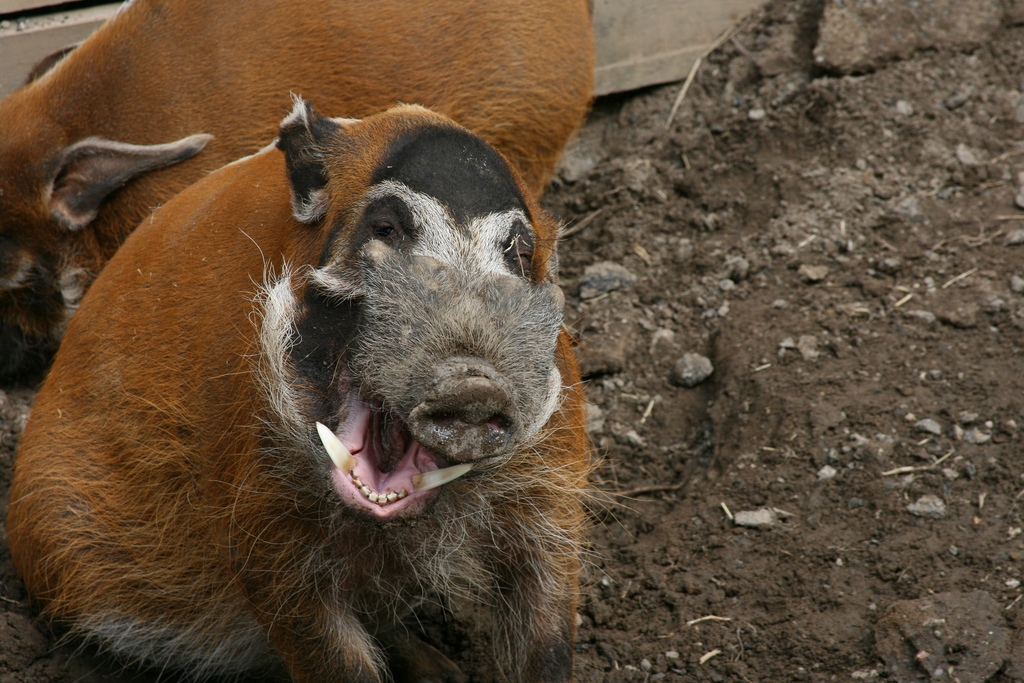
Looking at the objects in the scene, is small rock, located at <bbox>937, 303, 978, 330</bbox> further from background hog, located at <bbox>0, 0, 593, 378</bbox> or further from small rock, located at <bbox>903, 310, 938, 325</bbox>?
background hog, located at <bbox>0, 0, 593, 378</bbox>

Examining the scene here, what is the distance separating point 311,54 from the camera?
4949 mm

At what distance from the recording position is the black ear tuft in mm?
2910

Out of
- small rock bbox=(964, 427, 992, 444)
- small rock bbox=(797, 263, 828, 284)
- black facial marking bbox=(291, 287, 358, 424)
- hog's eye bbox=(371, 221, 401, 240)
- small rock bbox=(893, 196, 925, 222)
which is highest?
hog's eye bbox=(371, 221, 401, 240)

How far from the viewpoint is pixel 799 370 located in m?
4.10

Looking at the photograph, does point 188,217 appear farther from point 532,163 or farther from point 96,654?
point 532,163

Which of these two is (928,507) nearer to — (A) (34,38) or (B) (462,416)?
(B) (462,416)

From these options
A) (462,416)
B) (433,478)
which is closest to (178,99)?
(433,478)

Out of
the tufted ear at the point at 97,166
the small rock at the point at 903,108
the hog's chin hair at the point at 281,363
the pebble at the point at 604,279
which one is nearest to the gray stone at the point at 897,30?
the small rock at the point at 903,108

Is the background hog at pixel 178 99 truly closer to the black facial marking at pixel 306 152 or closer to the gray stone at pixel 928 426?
the black facial marking at pixel 306 152

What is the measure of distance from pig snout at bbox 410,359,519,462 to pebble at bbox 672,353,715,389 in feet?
7.16

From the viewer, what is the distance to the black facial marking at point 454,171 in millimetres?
2658

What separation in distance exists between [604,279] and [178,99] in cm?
201

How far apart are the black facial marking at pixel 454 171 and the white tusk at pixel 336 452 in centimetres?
58

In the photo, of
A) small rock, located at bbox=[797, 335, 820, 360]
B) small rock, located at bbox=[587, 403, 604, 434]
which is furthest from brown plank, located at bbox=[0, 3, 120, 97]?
small rock, located at bbox=[797, 335, 820, 360]
